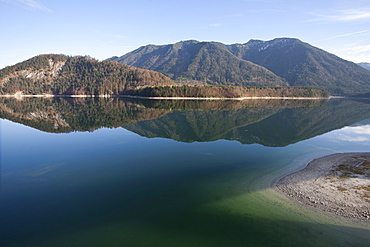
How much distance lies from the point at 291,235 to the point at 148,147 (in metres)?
24.9

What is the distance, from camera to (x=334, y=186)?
20.7 metres

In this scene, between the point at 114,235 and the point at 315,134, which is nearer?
the point at 114,235

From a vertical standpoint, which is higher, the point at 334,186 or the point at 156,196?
the point at 156,196

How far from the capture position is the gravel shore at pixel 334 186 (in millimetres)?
17341

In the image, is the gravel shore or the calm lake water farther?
the gravel shore

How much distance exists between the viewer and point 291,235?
559 inches

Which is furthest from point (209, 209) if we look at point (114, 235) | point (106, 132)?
point (106, 132)

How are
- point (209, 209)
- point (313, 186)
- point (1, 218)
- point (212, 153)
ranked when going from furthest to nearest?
point (212, 153), point (313, 186), point (209, 209), point (1, 218)

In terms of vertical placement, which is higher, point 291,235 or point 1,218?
point 1,218

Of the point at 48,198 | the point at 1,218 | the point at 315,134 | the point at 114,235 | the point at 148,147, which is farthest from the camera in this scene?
the point at 315,134

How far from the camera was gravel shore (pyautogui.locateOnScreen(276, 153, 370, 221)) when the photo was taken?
56.9ft

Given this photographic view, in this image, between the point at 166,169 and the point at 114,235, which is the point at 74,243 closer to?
the point at 114,235

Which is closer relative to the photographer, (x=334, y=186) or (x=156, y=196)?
(x=156, y=196)

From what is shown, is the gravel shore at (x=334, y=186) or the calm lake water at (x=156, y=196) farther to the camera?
the gravel shore at (x=334, y=186)
